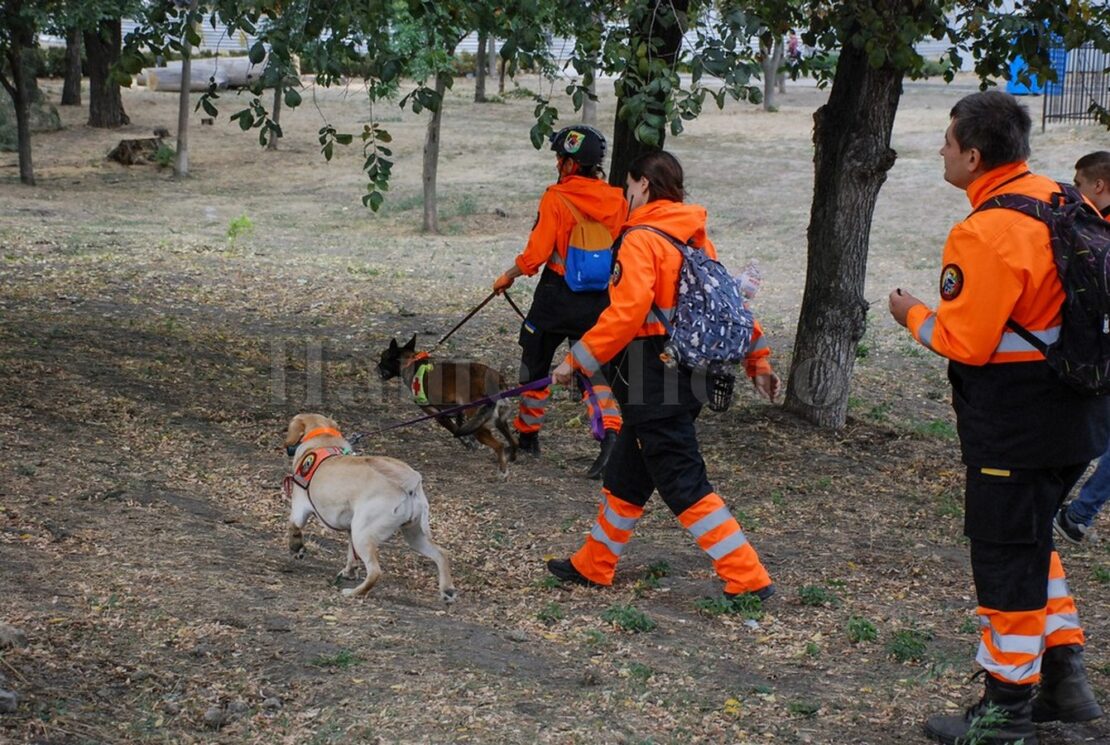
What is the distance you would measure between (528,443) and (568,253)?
1467 millimetres

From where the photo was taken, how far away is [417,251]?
58.1 ft

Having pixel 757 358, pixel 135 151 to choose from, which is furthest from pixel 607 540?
pixel 135 151

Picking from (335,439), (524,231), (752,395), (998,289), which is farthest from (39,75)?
(998,289)

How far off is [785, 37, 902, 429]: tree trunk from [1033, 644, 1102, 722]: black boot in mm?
4538

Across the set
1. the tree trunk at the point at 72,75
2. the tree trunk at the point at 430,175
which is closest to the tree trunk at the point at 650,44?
the tree trunk at the point at 430,175

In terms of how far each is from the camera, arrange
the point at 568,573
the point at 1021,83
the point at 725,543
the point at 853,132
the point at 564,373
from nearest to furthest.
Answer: the point at 564,373
the point at 725,543
the point at 568,573
the point at 1021,83
the point at 853,132

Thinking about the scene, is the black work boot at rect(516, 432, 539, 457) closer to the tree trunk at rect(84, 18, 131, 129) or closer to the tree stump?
the tree stump

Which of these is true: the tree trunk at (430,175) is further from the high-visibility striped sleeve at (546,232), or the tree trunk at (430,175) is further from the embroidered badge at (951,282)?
the embroidered badge at (951,282)

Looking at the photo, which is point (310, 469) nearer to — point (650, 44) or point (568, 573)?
point (568, 573)

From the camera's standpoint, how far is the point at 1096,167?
618 cm

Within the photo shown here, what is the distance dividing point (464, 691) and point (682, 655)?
1025 mm

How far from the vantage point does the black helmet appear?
7.32 metres

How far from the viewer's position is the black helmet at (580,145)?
7.32 meters

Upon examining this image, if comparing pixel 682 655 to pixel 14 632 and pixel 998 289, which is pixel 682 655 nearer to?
pixel 998 289
